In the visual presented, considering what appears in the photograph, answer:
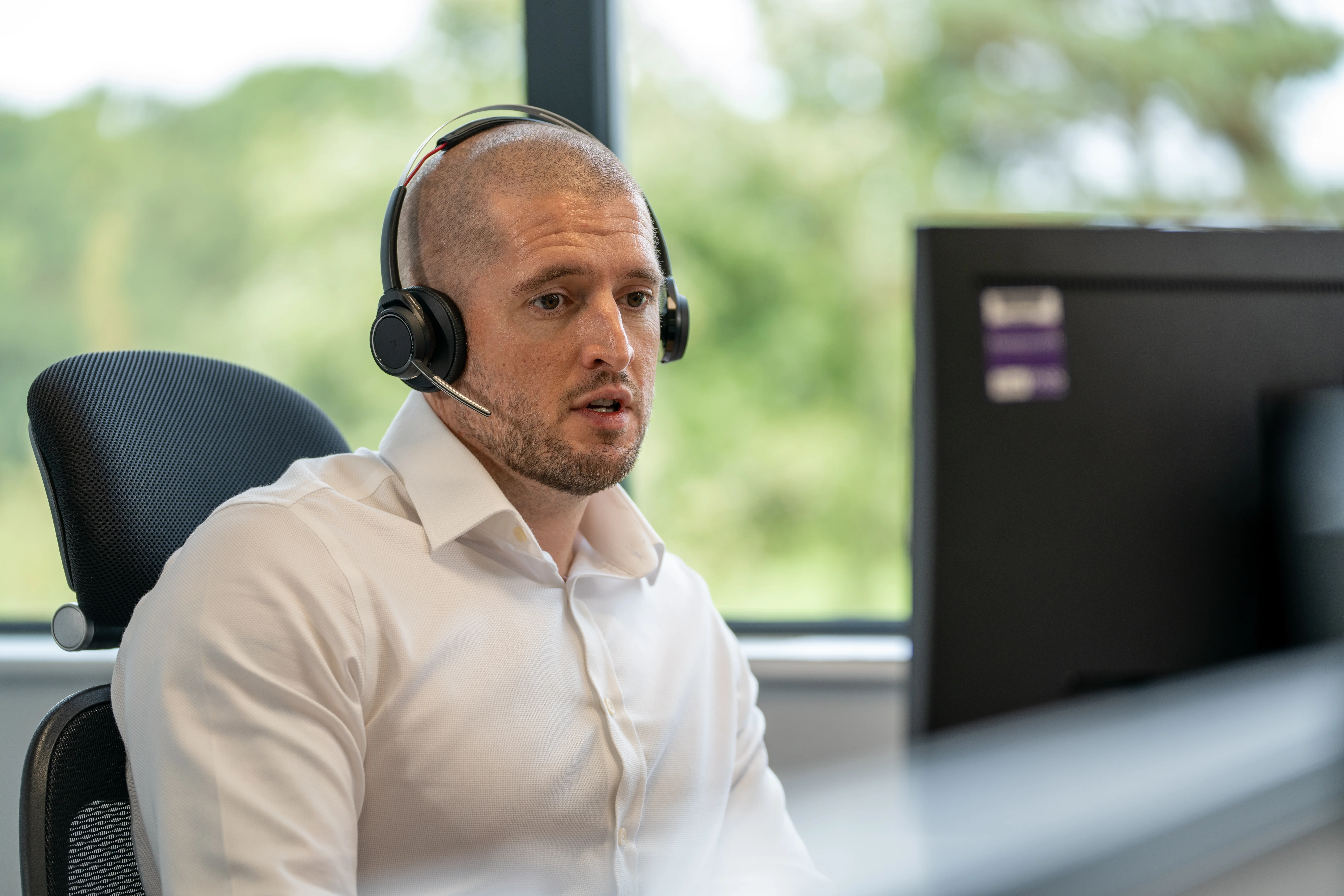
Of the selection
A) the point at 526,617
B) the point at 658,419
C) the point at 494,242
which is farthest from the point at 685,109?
the point at 526,617

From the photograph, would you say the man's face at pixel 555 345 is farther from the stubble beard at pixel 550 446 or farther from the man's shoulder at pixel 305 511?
the man's shoulder at pixel 305 511

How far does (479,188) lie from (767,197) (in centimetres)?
218

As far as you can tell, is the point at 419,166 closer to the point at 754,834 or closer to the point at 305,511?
the point at 305,511

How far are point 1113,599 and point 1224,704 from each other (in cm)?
11

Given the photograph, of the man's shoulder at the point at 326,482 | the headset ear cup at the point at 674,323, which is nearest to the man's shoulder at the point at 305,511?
the man's shoulder at the point at 326,482

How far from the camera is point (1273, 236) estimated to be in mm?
650

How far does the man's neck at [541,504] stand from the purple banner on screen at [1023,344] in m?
0.51

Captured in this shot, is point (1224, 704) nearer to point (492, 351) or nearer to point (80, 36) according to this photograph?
point (492, 351)

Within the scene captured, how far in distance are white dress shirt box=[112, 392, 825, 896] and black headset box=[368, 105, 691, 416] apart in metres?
0.06

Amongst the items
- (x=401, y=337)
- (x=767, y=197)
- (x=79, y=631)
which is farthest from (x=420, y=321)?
(x=767, y=197)

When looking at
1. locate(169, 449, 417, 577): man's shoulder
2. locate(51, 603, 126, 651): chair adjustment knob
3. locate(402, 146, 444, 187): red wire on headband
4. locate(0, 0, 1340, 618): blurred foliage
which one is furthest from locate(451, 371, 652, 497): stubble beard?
locate(0, 0, 1340, 618): blurred foliage

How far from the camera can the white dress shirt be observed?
75cm

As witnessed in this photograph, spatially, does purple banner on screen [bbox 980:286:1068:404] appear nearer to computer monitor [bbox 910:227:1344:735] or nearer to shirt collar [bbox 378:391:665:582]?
computer monitor [bbox 910:227:1344:735]

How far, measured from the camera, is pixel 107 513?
85cm
